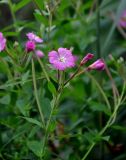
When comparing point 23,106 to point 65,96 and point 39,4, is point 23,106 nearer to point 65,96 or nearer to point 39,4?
point 39,4

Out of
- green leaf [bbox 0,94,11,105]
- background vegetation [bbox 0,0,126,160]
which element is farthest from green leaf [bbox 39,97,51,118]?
green leaf [bbox 0,94,11,105]

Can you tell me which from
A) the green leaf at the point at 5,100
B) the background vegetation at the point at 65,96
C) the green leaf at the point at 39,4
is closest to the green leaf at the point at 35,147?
the background vegetation at the point at 65,96

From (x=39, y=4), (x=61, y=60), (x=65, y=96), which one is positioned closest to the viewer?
(x=61, y=60)

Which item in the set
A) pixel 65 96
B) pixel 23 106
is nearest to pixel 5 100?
pixel 23 106

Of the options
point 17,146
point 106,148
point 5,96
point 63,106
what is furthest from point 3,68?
point 106,148

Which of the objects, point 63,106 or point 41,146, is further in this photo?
point 63,106

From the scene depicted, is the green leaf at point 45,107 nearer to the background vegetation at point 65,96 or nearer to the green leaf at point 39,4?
the background vegetation at point 65,96

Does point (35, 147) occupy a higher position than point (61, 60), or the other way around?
point (61, 60)

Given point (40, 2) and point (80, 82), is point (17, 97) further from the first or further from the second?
point (80, 82)

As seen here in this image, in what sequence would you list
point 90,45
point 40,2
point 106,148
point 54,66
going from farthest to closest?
point 90,45
point 106,148
point 40,2
point 54,66
